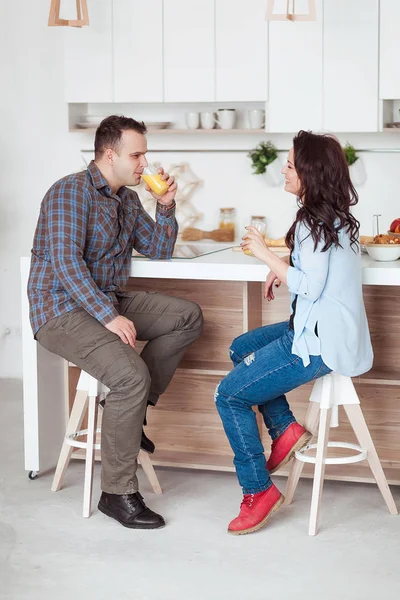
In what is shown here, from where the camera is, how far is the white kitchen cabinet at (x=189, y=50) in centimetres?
464

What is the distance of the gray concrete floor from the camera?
8.07ft

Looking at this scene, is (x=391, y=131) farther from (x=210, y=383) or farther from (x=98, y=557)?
(x=98, y=557)

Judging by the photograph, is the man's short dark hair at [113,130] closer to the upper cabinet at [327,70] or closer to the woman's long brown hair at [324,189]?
the woman's long brown hair at [324,189]

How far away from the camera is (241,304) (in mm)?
3367

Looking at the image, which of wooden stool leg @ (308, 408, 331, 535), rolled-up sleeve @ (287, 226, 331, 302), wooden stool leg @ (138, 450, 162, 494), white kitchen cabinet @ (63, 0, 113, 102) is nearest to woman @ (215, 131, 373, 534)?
rolled-up sleeve @ (287, 226, 331, 302)

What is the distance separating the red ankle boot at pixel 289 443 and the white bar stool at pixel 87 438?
18.4 inches

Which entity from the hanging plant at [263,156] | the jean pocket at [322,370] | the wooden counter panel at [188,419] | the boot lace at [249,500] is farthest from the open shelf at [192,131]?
the boot lace at [249,500]

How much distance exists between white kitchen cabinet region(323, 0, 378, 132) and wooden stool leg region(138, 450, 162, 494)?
7.10ft

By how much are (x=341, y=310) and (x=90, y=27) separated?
8.96 feet

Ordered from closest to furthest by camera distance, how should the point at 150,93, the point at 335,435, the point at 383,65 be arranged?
1. the point at 335,435
2. the point at 383,65
3. the point at 150,93

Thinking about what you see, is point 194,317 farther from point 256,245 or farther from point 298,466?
point 298,466

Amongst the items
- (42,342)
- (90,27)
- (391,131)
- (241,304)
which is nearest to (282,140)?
(391,131)

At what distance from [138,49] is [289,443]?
8.52 ft

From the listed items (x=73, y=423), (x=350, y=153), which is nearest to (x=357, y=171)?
(x=350, y=153)
